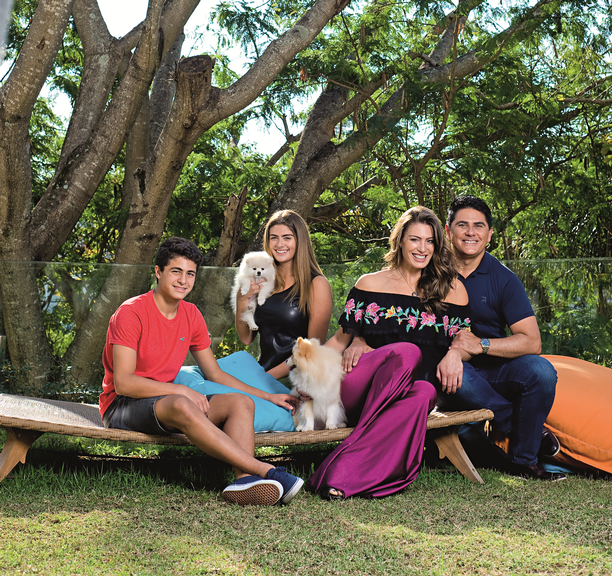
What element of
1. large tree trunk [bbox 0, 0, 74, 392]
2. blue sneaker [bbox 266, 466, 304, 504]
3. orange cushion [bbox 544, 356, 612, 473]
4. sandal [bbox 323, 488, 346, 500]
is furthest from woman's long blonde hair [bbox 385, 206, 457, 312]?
large tree trunk [bbox 0, 0, 74, 392]

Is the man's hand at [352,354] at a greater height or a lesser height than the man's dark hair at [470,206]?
lesser

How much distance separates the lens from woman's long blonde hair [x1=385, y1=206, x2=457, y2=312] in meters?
3.57

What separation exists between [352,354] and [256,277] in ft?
3.75

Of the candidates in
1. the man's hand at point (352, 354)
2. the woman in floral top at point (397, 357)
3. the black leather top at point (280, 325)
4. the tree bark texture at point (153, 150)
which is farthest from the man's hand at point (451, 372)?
the tree bark texture at point (153, 150)

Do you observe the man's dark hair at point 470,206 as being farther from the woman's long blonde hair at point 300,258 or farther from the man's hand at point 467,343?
the woman's long blonde hair at point 300,258

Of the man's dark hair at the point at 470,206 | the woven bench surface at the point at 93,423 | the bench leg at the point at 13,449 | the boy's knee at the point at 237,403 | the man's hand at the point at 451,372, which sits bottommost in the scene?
the bench leg at the point at 13,449

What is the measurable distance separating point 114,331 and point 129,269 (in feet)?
8.39

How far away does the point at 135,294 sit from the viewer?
5.57 metres

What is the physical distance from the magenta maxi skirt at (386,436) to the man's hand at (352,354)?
137mm

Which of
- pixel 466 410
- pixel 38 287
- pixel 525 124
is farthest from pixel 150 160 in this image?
pixel 525 124

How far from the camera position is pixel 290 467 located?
379 cm

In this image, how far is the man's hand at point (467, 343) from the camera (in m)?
3.51

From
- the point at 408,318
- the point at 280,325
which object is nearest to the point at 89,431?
the point at 280,325

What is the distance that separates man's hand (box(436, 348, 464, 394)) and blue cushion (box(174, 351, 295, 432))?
913 mm
